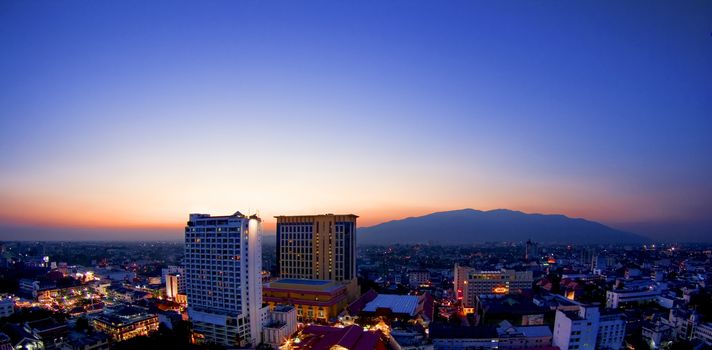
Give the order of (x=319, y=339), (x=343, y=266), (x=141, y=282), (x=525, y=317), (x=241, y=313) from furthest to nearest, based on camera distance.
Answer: (x=141, y=282) → (x=343, y=266) → (x=525, y=317) → (x=241, y=313) → (x=319, y=339)

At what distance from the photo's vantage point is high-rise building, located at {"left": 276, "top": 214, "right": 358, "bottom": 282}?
3875cm

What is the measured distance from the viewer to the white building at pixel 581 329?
22.2m

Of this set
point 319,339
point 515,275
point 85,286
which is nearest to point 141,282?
point 85,286

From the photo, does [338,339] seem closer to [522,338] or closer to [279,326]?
[279,326]

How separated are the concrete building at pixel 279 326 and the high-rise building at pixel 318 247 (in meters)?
11.6

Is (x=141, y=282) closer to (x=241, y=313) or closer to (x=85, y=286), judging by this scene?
(x=85, y=286)

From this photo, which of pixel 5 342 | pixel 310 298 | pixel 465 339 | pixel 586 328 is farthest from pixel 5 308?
pixel 586 328

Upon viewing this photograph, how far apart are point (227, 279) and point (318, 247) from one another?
47.6ft

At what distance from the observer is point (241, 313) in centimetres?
2500

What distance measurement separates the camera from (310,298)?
104ft

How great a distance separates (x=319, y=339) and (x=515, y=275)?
31.2m

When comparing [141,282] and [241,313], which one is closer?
A: [241,313]

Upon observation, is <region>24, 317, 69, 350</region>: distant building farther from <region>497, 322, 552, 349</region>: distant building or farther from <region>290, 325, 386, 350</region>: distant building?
<region>497, 322, 552, 349</region>: distant building

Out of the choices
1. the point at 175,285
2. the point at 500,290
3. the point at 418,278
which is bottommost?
the point at 418,278
